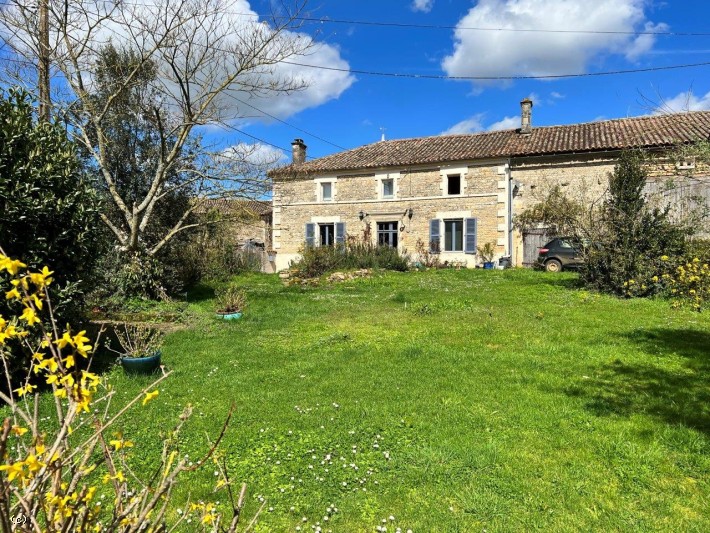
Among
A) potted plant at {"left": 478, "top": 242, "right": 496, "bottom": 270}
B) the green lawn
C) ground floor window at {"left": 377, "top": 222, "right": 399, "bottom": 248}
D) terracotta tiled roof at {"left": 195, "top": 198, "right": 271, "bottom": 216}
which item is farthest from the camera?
ground floor window at {"left": 377, "top": 222, "right": 399, "bottom": 248}

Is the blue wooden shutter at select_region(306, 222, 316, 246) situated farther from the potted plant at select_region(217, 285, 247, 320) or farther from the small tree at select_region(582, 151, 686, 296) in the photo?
the small tree at select_region(582, 151, 686, 296)

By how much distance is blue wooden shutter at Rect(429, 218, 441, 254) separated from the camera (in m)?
20.7

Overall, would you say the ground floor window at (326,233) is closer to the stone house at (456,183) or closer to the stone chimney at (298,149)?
the stone house at (456,183)

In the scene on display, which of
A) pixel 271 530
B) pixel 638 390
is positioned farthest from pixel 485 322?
pixel 271 530

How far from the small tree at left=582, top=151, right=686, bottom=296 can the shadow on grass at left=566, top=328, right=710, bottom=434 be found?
4.42 metres

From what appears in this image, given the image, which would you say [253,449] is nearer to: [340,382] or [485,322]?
[340,382]

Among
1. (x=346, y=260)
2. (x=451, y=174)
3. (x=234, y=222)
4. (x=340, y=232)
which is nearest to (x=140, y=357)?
(x=234, y=222)

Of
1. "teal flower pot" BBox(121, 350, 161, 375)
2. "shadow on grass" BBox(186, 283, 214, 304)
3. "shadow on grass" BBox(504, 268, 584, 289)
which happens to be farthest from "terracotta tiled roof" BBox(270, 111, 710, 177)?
"teal flower pot" BBox(121, 350, 161, 375)

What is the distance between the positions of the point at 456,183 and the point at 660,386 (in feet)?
55.9

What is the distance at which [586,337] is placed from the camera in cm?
679

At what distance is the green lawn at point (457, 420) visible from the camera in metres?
2.88

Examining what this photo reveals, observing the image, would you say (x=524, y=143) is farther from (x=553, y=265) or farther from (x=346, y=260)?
(x=346, y=260)

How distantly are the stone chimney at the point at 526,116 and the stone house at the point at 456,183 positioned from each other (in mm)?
46

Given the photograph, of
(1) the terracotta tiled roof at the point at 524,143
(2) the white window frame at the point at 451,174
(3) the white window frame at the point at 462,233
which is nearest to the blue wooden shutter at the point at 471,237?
(3) the white window frame at the point at 462,233
